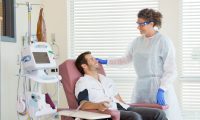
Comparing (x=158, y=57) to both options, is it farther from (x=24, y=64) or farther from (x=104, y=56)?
(x=24, y=64)

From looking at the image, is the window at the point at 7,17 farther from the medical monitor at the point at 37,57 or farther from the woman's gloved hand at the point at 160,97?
the woman's gloved hand at the point at 160,97

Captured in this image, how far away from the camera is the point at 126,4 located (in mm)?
4121

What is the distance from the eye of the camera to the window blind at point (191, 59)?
395 cm

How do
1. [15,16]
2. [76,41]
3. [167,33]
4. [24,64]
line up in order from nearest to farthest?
1. [24,64]
2. [15,16]
3. [167,33]
4. [76,41]

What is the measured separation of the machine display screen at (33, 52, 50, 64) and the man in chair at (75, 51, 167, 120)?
38cm

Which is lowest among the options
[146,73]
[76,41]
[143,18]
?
[146,73]

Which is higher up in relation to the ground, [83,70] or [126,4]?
[126,4]

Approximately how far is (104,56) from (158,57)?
41.9 inches

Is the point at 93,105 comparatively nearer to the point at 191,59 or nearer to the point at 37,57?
the point at 37,57

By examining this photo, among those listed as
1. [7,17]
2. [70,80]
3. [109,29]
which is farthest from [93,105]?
[109,29]

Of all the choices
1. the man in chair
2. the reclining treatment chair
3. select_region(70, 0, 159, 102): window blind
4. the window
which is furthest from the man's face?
select_region(70, 0, 159, 102): window blind

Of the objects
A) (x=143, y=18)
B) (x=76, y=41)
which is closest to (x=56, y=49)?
(x=76, y=41)

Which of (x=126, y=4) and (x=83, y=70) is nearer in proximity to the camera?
(x=83, y=70)

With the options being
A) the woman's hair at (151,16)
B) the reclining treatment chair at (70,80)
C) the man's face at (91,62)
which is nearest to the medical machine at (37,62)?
the reclining treatment chair at (70,80)
